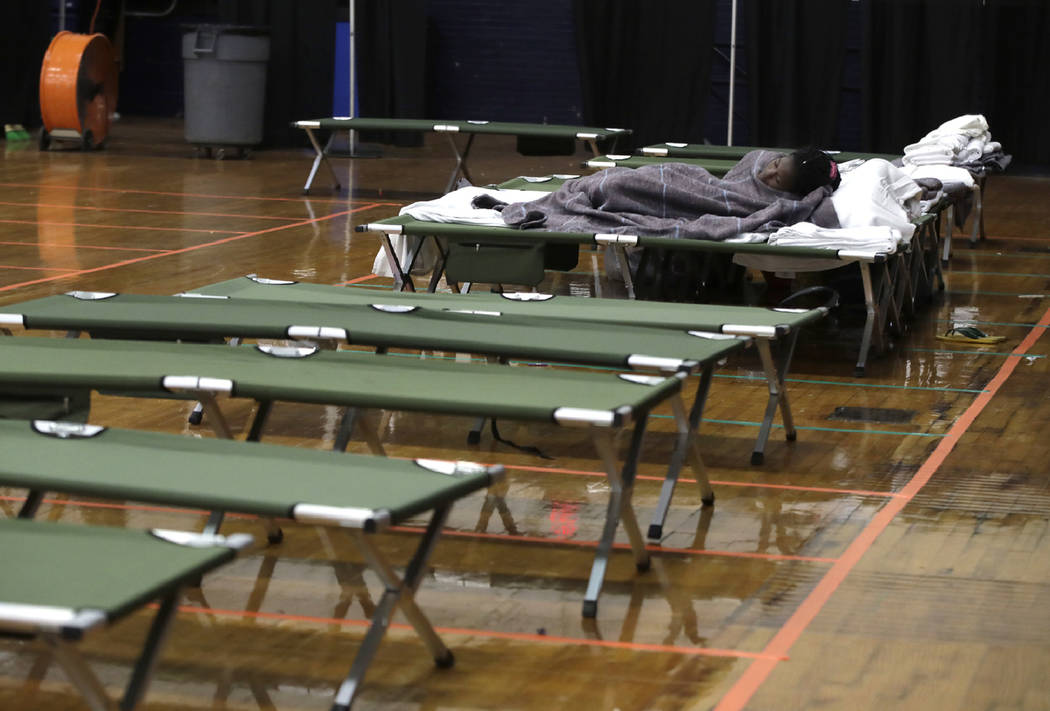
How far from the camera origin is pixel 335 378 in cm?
297

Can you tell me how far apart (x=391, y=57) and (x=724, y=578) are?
934cm

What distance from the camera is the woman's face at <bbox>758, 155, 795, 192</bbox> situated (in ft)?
16.5

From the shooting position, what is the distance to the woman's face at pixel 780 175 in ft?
16.5

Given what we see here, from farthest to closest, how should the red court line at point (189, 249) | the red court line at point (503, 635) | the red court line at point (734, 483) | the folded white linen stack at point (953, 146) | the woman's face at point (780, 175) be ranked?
1. the folded white linen stack at point (953, 146)
2. the red court line at point (189, 249)
3. the woman's face at point (780, 175)
4. the red court line at point (734, 483)
5. the red court line at point (503, 635)

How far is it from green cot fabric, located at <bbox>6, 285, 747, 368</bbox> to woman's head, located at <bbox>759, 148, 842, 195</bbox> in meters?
1.23

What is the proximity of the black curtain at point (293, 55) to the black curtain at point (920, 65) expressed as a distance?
13.1ft

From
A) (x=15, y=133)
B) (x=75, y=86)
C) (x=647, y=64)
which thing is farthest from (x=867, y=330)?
(x=15, y=133)

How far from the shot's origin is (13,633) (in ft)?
6.82

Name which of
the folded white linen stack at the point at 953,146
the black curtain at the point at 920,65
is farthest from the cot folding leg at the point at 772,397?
the black curtain at the point at 920,65

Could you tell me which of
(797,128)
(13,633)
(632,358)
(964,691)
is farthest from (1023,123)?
(13,633)

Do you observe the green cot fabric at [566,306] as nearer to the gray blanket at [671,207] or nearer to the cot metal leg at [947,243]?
the gray blanket at [671,207]

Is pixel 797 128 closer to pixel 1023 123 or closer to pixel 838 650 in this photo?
pixel 1023 123

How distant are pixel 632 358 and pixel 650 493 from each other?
433mm

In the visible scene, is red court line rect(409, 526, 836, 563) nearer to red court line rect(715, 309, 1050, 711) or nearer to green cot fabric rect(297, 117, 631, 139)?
red court line rect(715, 309, 1050, 711)
